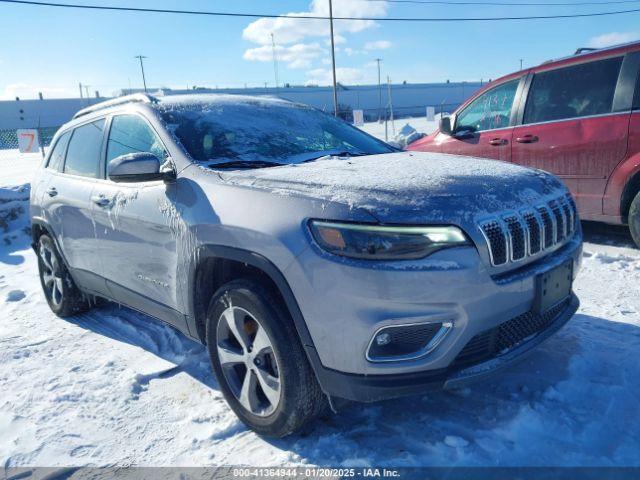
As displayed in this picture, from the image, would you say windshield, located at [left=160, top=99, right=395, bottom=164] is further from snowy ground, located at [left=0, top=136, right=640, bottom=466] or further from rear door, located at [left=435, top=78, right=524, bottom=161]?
rear door, located at [left=435, top=78, right=524, bottom=161]

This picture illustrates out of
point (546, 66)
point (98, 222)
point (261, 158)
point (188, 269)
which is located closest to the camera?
point (188, 269)

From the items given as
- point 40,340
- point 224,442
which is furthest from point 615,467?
point 40,340

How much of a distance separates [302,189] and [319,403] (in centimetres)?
98

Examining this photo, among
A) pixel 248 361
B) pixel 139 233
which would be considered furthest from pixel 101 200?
pixel 248 361

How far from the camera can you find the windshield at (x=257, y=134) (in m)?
2.93

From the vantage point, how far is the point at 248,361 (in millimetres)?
2453

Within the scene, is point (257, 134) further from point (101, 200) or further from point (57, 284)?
point (57, 284)

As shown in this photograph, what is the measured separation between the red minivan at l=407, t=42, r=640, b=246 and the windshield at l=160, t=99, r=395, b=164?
245cm

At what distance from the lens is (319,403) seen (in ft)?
7.55

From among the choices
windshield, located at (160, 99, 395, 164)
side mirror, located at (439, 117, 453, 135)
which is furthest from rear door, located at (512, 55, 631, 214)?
windshield, located at (160, 99, 395, 164)

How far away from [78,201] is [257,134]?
153 centimetres

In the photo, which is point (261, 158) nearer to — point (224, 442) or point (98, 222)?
point (98, 222)

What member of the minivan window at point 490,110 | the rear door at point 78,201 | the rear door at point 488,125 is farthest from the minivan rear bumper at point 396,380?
the minivan window at point 490,110

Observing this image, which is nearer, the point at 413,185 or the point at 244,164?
the point at 413,185
